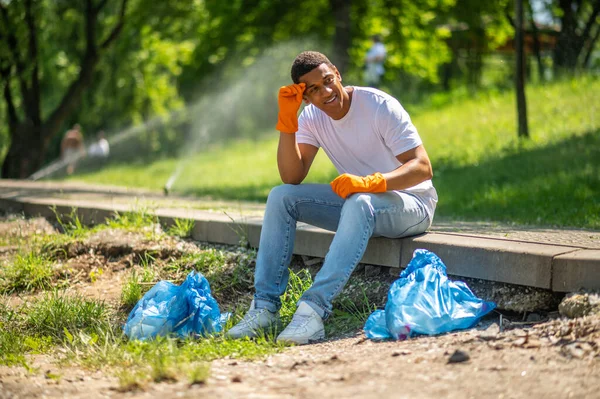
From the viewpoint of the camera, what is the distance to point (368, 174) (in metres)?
4.25

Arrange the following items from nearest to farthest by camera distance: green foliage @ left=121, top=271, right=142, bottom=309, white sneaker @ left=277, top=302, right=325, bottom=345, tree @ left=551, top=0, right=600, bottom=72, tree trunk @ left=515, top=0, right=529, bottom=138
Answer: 1. white sneaker @ left=277, top=302, right=325, bottom=345
2. green foliage @ left=121, top=271, right=142, bottom=309
3. tree trunk @ left=515, top=0, right=529, bottom=138
4. tree @ left=551, top=0, right=600, bottom=72

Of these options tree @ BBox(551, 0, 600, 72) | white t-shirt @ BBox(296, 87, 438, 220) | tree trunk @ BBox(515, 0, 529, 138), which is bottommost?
white t-shirt @ BBox(296, 87, 438, 220)

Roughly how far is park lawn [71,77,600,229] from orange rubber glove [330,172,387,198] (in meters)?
2.14

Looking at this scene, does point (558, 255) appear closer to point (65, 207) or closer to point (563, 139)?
point (65, 207)

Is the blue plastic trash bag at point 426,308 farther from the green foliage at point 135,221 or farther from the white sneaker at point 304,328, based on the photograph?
the green foliage at point 135,221

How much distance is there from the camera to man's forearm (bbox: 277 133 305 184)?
14.2 ft

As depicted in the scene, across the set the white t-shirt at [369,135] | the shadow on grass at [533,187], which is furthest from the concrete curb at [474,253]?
the shadow on grass at [533,187]

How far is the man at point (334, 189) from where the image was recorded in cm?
380

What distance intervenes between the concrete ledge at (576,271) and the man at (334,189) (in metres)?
0.81

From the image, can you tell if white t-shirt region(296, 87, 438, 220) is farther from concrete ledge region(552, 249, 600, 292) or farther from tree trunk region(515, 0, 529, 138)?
tree trunk region(515, 0, 529, 138)

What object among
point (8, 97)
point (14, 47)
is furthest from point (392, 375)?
point (8, 97)

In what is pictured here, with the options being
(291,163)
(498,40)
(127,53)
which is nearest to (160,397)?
(291,163)

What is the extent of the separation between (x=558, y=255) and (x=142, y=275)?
100 inches

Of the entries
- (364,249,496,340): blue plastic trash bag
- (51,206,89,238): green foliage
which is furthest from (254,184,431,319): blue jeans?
(51,206,89,238): green foliage
